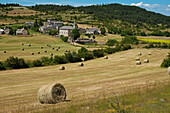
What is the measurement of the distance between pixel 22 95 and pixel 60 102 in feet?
16.7

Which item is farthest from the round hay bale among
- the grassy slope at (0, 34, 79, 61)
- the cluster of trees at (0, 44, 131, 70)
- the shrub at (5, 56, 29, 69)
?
the grassy slope at (0, 34, 79, 61)

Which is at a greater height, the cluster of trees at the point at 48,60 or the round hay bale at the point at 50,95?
the round hay bale at the point at 50,95

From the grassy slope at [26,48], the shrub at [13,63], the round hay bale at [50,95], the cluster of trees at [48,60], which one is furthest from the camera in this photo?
the grassy slope at [26,48]

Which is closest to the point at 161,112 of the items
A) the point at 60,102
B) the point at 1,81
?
the point at 60,102

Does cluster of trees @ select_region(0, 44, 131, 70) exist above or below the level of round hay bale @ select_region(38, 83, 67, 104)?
below

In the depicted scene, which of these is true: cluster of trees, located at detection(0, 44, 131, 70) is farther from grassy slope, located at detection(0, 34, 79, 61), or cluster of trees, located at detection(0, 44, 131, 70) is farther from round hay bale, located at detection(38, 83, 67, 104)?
round hay bale, located at detection(38, 83, 67, 104)

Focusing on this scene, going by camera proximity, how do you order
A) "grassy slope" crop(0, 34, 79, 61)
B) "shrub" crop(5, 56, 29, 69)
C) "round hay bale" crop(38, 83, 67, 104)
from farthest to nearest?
"grassy slope" crop(0, 34, 79, 61), "shrub" crop(5, 56, 29, 69), "round hay bale" crop(38, 83, 67, 104)

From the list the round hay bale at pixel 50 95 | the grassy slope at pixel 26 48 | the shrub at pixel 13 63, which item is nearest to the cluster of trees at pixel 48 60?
the shrub at pixel 13 63

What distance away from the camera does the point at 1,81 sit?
29.7m

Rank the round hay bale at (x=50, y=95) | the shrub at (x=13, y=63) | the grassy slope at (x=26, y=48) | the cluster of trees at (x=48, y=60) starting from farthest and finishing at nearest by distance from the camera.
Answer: the grassy slope at (x=26, y=48) → the cluster of trees at (x=48, y=60) → the shrub at (x=13, y=63) → the round hay bale at (x=50, y=95)

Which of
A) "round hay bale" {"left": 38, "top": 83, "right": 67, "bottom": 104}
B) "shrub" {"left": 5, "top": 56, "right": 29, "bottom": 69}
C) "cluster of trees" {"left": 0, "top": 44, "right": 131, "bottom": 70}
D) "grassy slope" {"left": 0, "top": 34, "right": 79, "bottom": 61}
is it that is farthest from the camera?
"grassy slope" {"left": 0, "top": 34, "right": 79, "bottom": 61}

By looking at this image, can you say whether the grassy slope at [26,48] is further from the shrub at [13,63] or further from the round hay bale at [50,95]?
the round hay bale at [50,95]

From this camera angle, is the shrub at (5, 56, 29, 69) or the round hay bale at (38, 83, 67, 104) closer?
the round hay bale at (38, 83, 67, 104)

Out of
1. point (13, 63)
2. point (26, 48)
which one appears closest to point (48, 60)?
point (13, 63)
